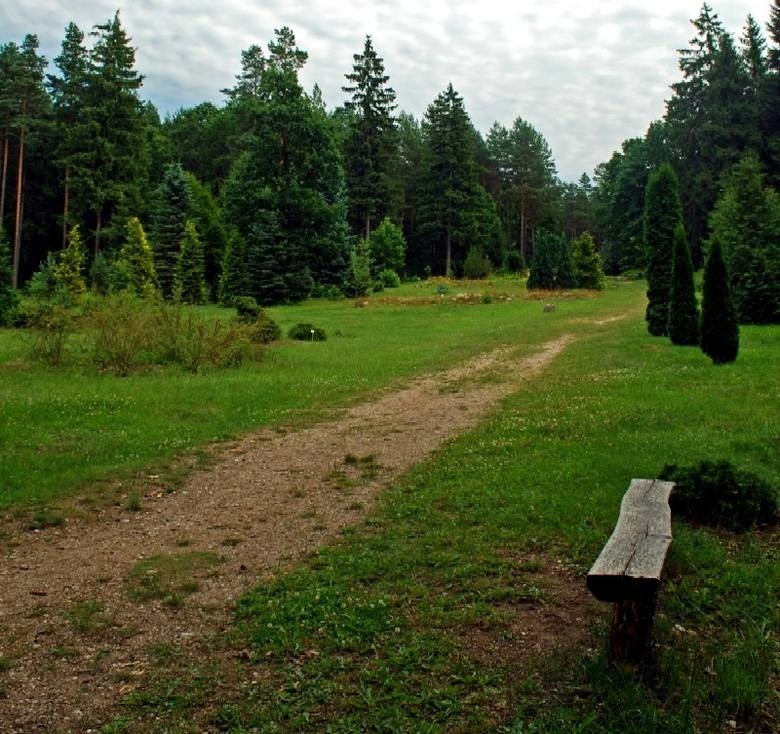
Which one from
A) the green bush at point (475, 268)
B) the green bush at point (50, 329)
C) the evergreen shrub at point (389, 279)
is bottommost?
the green bush at point (50, 329)

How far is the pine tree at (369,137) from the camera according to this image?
2249 inches

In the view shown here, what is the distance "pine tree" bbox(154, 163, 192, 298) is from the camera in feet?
157

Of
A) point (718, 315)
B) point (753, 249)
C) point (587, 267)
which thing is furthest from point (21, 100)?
point (718, 315)

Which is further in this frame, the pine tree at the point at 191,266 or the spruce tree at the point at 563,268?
the spruce tree at the point at 563,268

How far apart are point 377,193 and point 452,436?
50.5 metres

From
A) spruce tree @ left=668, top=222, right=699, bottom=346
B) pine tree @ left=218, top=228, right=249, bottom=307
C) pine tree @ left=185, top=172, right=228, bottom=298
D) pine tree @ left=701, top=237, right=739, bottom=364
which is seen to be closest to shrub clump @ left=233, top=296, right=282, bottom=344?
spruce tree @ left=668, top=222, right=699, bottom=346

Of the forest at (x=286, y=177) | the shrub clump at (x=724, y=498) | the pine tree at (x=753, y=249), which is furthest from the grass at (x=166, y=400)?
the forest at (x=286, y=177)

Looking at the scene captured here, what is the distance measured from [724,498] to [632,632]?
109 inches

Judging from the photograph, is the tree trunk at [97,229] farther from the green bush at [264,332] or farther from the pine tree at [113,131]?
the green bush at [264,332]

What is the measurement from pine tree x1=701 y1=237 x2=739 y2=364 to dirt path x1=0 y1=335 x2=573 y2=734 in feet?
24.3

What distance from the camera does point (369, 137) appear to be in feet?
188

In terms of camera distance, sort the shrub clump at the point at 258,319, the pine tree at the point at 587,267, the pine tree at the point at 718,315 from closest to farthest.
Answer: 1. the pine tree at the point at 718,315
2. the shrub clump at the point at 258,319
3. the pine tree at the point at 587,267

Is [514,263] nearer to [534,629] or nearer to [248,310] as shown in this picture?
[248,310]

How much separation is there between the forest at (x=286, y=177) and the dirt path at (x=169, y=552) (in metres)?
23.6
